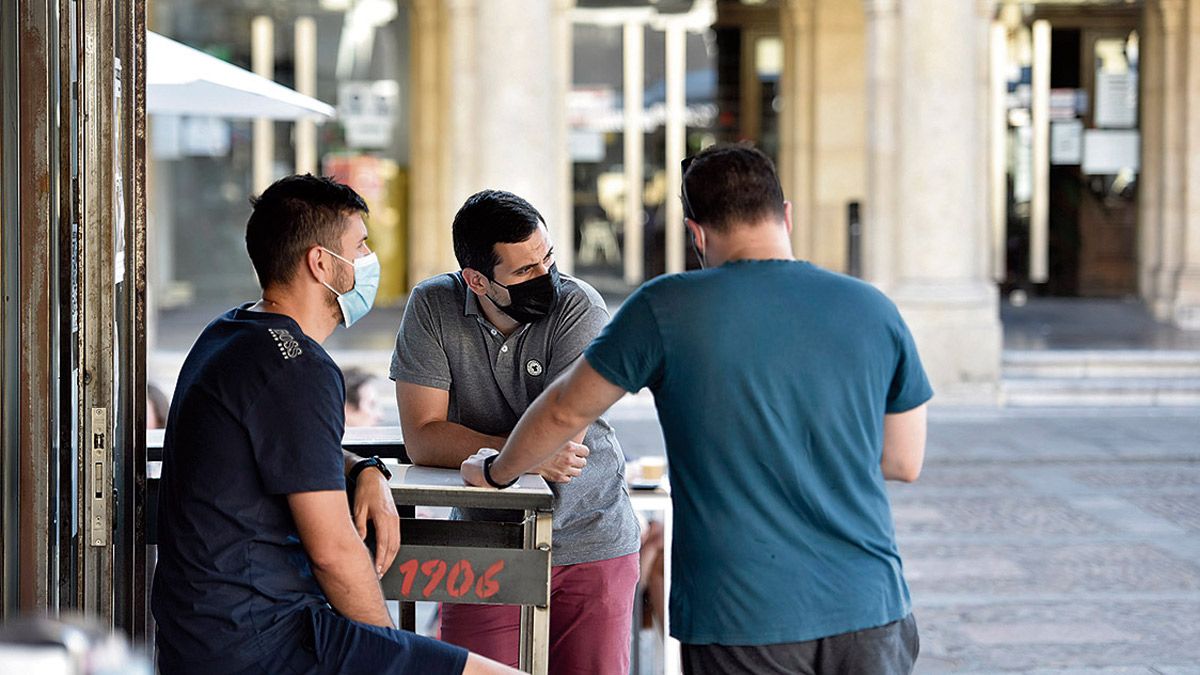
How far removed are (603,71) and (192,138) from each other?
17.3 feet

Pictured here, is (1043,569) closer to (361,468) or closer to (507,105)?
(361,468)

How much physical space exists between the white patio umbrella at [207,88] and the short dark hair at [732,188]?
3.34 m

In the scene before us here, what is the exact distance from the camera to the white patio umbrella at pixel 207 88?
6129mm

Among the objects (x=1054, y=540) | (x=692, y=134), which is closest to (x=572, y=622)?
(x=1054, y=540)

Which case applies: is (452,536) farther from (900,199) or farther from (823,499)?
(900,199)

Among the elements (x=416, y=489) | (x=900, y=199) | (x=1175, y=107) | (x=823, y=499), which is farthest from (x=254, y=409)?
(x=1175, y=107)

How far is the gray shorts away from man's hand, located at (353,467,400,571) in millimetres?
673

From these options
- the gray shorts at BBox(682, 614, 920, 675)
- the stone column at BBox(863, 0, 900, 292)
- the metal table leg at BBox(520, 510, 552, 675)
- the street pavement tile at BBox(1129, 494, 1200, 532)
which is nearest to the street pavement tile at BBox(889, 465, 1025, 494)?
the street pavement tile at BBox(1129, 494, 1200, 532)

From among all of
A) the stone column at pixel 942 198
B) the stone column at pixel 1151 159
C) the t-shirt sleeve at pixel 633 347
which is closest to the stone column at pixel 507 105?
the stone column at pixel 942 198

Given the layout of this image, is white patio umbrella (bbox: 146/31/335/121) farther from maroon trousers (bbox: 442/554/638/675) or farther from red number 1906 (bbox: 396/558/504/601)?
red number 1906 (bbox: 396/558/504/601)

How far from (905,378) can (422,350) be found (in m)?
1.22

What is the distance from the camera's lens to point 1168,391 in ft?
46.4

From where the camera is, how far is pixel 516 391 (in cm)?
369

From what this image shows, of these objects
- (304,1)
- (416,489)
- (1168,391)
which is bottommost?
(1168,391)
